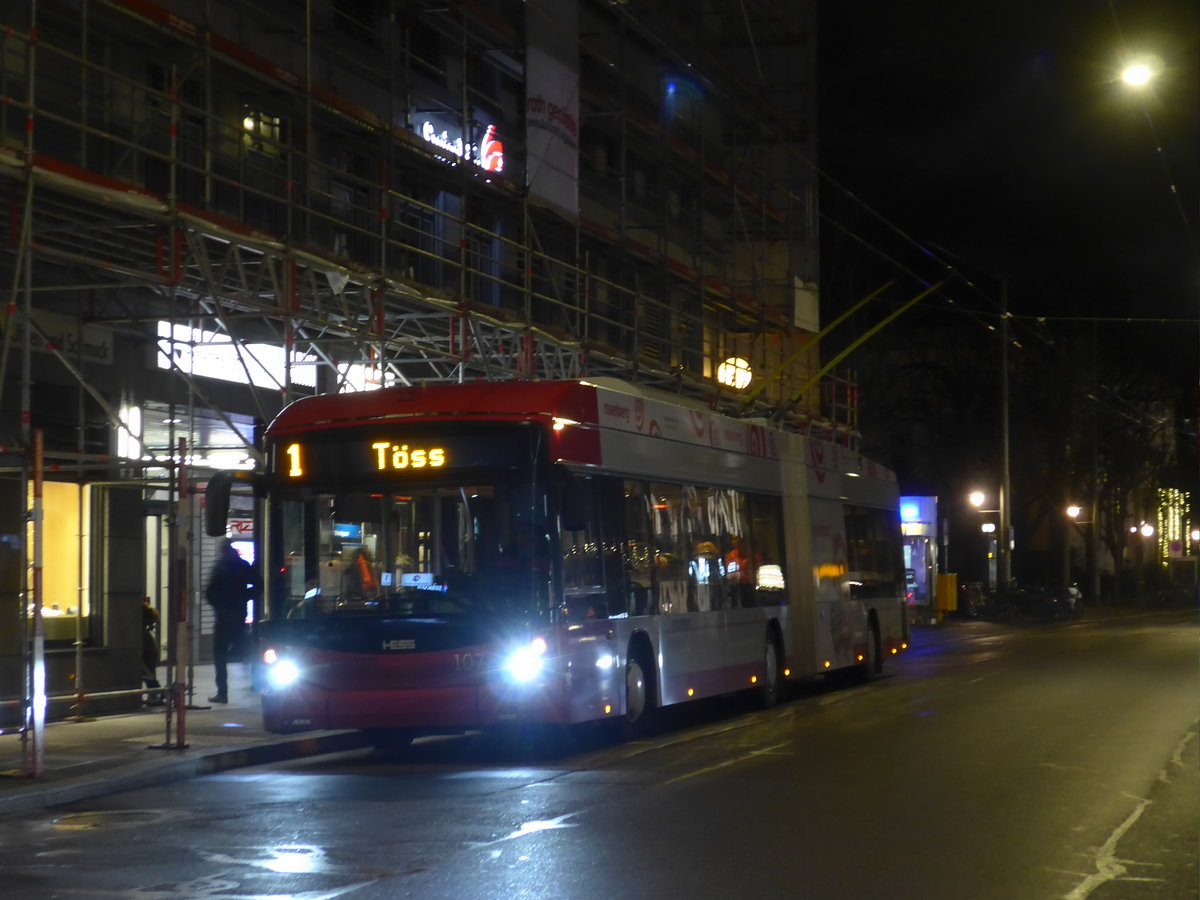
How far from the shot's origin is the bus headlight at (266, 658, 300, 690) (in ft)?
44.5

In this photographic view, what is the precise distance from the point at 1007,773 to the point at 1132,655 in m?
16.1

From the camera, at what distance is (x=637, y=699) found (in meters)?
15.3

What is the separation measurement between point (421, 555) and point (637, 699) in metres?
2.97

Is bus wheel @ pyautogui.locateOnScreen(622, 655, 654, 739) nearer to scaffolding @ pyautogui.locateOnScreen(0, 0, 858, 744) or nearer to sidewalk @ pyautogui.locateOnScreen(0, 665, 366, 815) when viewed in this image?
sidewalk @ pyautogui.locateOnScreen(0, 665, 366, 815)

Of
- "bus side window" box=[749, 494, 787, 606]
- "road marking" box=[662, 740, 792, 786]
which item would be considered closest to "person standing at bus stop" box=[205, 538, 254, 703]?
"bus side window" box=[749, 494, 787, 606]

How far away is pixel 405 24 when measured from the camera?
77.2ft

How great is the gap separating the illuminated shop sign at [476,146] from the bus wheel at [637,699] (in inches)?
380

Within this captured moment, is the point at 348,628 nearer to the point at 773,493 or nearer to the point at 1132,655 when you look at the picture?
the point at 773,493

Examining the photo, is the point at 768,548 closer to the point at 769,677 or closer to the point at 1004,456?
the point at 769,677

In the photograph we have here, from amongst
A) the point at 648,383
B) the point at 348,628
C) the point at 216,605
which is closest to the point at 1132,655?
the point at 648,383

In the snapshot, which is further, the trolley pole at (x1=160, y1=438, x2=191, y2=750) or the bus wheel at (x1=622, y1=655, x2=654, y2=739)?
the bus wheel at (x1=622, y1=655, x2=654, y2=739)

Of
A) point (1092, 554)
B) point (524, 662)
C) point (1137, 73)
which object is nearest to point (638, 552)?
point (524, 662)

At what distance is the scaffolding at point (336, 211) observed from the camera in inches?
619

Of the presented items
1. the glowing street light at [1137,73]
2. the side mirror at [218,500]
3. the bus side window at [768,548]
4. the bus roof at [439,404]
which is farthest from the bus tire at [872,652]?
the side mirror at [218,500]
